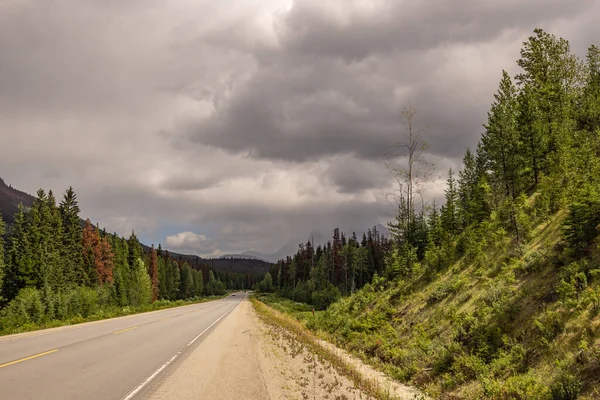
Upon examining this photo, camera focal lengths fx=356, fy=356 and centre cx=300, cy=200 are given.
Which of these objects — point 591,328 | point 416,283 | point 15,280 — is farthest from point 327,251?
point 591,328

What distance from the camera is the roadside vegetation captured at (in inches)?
357

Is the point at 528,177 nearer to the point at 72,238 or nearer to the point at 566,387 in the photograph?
the point at 566,387

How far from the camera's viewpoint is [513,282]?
13.3 meters

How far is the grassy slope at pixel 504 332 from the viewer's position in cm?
831

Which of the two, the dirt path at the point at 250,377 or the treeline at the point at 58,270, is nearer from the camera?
the dirt path at the point at 250,377

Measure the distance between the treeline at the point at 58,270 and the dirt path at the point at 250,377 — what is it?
18583 millimetres

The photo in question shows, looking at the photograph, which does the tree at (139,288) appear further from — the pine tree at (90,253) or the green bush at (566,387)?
the green bush at (566,387)

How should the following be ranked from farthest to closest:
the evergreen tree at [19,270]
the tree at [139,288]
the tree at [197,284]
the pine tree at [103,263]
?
1. the tree at [197,284]
2. the tree at [139,288]
3. the pine tree at [103,263]
4. the evergreen tree at [19,270]

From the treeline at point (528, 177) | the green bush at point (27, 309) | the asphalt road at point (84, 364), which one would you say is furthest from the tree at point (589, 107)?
the green bush at point (27, 309)

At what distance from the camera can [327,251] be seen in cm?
11825

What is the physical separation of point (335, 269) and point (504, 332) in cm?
9644

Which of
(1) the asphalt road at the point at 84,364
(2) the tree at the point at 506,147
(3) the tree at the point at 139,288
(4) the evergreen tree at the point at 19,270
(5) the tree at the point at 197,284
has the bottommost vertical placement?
(5) the tree at the point at 197,284

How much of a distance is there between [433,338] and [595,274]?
20.6ft

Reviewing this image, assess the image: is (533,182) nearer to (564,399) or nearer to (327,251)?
(564,399)
